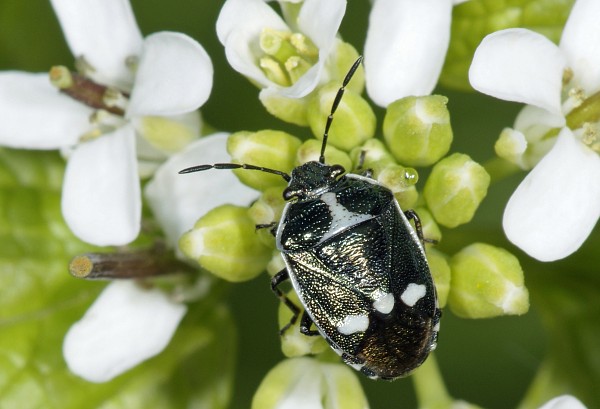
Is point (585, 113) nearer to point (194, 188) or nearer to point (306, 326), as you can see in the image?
point (306, 326)

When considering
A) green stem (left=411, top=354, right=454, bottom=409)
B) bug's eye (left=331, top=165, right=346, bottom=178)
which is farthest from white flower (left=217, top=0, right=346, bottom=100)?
green stem (left=411, top=354, right=454, bottom=409)

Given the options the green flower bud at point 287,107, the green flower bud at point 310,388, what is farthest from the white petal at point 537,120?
the green flower bud at point 310,388

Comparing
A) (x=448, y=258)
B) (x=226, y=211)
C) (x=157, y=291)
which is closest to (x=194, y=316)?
(x=157, y=291)

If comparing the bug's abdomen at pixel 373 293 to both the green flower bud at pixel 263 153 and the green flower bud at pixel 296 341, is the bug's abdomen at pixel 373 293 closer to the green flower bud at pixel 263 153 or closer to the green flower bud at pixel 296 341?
the green flower bud at pixel 296 341

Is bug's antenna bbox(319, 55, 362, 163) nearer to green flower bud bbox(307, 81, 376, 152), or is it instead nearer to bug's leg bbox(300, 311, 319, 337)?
green flower bud bbox(307, 81, 376, 152)

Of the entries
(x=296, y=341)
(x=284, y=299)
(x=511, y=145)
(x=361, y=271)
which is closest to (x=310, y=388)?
(x=296, y=341)
